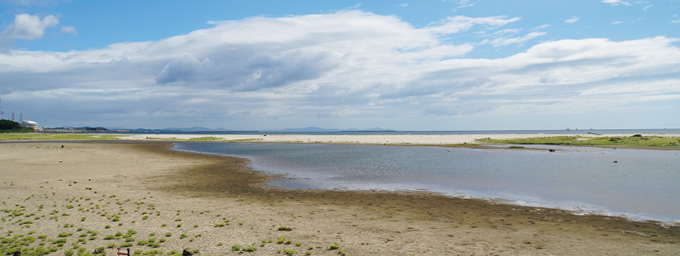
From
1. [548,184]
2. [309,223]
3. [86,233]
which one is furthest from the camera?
[548,184]

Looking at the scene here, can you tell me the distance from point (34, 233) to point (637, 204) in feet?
94.1

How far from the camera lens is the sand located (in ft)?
43.5

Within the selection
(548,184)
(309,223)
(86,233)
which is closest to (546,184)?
(548,184)

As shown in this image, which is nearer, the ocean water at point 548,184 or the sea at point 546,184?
the sea at point 546,184

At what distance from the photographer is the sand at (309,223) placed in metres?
13.3

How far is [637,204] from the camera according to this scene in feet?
66.4

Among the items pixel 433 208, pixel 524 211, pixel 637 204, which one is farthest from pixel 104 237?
pixel 637 204

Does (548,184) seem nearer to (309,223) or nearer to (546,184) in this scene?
(546,184)

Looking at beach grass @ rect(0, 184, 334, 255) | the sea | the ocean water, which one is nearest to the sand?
beach grass @ rect(0, 184, 334, 255)

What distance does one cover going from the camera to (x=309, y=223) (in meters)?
16.7

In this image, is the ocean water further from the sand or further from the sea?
the sand

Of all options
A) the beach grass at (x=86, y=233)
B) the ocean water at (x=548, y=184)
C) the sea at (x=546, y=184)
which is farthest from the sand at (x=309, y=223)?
the ocean water at (x=548, y=184)

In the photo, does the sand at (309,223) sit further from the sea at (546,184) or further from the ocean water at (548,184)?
the ocean water at (548,184)

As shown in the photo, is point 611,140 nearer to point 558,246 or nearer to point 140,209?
point 558,246
